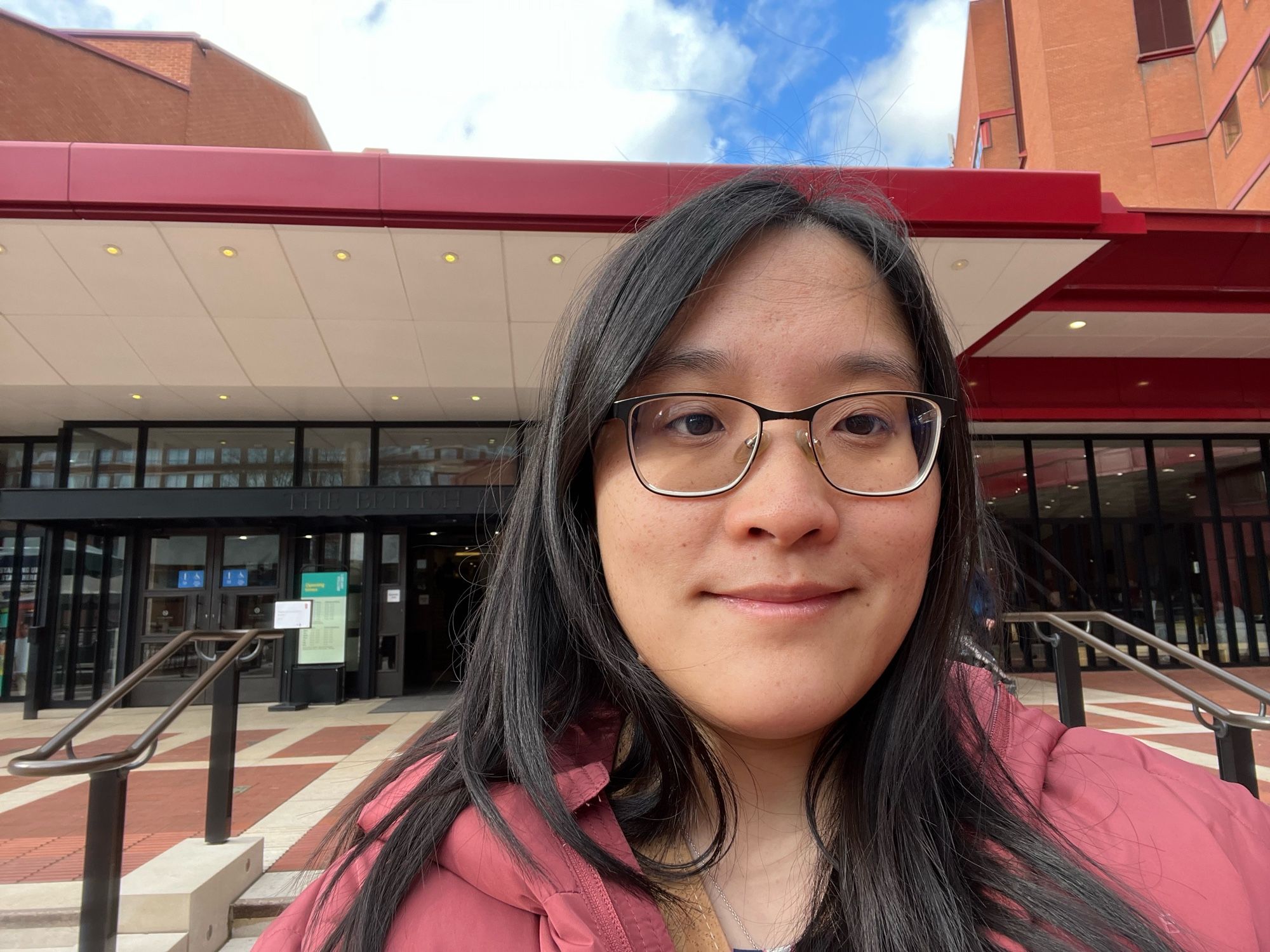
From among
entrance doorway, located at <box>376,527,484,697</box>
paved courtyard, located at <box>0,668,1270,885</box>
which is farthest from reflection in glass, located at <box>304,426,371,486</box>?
paved courtyard, located at <box>0,668,1270,885</box>

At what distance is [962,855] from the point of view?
0.83 metres

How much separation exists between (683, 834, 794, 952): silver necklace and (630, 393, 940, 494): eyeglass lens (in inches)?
18.4

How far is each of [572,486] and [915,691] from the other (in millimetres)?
498

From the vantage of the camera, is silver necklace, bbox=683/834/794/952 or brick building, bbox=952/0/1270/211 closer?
silver necklace, bbox=683/834/794/952

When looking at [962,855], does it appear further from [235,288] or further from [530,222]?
[235,288]

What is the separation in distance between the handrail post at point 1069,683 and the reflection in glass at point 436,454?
6.68m

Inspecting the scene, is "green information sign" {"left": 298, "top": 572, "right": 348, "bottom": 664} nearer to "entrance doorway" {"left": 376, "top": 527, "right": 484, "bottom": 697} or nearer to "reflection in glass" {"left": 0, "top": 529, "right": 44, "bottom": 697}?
"entrance doorway" {"left": 376, "top": 527, "right": 484, "bottom": 697}

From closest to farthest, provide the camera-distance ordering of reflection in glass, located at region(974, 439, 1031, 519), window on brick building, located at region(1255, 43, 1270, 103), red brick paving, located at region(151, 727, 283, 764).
→ red brick paving, located at region(151, 727, 283, 764) < reflection in glass, located at region(974, 439, 1031, 519) < window on brick building, located at region(1255, 43, 1270, 103)

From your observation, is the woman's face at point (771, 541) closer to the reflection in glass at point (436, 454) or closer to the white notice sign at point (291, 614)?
the white notice sign at point (291, 614)

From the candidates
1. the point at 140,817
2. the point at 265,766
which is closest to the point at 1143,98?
the point at 265,766

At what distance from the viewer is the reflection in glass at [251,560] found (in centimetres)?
948

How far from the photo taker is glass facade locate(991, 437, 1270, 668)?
10.6 m

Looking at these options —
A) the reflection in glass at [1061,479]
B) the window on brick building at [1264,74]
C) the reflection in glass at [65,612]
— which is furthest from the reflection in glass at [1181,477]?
the reflection in glass at [65,612]

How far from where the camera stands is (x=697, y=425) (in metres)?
0.82
